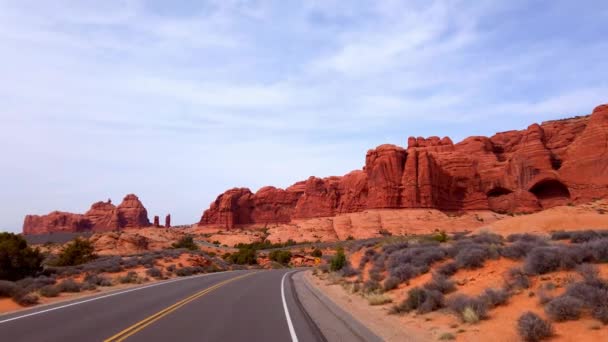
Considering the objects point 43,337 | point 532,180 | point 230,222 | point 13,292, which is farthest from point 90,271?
point 230,222

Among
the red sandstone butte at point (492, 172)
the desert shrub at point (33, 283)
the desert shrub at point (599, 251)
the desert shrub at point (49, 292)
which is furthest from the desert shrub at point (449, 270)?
the red sandstone butte at point (492, 172)

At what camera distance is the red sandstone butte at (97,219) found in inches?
5620

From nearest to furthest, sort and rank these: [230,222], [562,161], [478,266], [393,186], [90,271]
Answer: [478,266] < [90,271] < [562,161] < [393,186] < [230,222]

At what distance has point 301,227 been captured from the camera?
96812 mm

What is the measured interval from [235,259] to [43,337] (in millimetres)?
53479

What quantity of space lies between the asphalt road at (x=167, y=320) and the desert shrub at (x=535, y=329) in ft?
13.5

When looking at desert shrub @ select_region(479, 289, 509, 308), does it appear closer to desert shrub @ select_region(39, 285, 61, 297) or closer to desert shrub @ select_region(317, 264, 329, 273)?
desert shrub @ select_region(39, 285, 61, 297)

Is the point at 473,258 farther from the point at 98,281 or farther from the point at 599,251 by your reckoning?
the point at 98,281

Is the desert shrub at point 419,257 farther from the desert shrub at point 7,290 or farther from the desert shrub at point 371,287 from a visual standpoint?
the desert shrub at point 7,290

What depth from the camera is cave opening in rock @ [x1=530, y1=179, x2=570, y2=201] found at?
81.5 metres

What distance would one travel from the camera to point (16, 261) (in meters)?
26.8

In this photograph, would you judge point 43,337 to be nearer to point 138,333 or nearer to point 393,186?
point 138,333

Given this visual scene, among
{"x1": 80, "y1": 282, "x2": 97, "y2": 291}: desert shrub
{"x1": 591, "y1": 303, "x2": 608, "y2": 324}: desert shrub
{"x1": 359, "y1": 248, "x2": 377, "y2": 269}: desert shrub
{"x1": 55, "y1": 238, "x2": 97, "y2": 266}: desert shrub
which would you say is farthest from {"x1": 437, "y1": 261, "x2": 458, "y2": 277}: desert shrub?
{"x1": 55, "y1": 238, "x2": 97, "y2": 266}: desert shrub

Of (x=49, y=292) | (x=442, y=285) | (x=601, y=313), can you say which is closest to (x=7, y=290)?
(x=49, y=292)
